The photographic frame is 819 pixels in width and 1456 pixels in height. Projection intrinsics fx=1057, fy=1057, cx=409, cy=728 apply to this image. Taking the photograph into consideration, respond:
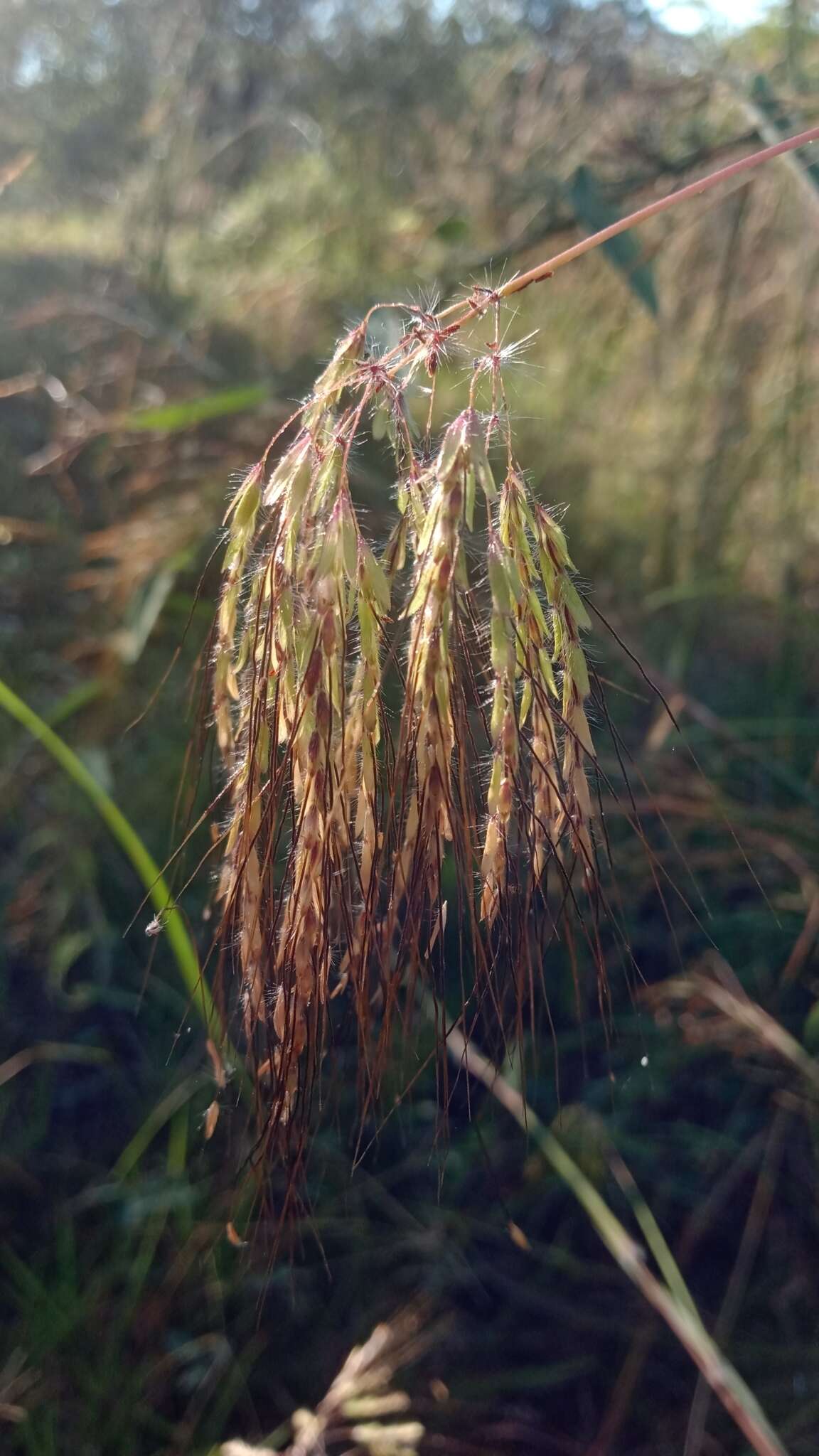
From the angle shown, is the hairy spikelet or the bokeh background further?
the bokeh background

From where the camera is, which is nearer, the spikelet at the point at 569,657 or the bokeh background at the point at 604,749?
the spikelet at the point at 569,657

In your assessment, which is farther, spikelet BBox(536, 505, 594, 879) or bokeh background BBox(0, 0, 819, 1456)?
bokeh background BBox(0, 0, 819, 1456)

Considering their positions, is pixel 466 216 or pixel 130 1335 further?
pixel 466 216

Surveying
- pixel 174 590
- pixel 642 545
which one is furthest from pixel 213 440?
pixel 642 545

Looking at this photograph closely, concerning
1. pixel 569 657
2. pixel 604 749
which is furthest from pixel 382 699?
pixel 604 749

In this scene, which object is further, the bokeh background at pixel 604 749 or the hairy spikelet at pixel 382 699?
the bokeh background at pixel 604 749

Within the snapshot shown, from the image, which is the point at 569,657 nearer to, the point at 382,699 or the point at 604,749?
the point at 382,699

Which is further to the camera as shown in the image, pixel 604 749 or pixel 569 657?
pixel 604 749

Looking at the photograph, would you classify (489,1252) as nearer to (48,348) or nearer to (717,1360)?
(717,1360)
